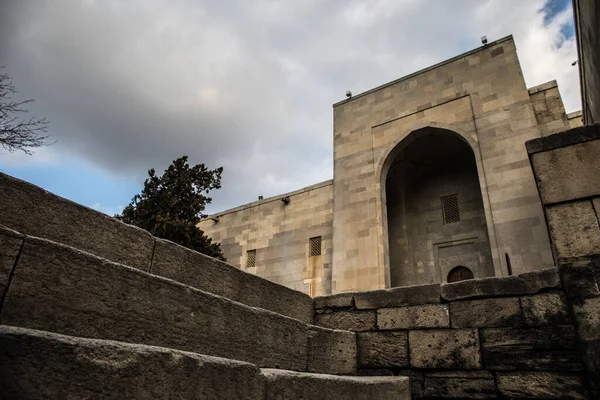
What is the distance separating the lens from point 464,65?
12.0m

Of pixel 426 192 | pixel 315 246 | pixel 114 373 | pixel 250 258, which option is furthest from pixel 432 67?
pixel 114 373

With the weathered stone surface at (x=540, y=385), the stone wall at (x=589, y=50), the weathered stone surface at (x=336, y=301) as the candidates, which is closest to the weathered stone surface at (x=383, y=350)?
the weathered stone surface at (x=336, y=301)

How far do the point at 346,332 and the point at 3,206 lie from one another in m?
3.08

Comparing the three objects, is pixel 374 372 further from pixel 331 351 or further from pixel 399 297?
pixel 399 297

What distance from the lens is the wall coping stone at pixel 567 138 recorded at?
366cm

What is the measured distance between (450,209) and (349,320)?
1001cm

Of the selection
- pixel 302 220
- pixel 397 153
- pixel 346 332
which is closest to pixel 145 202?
pixel 302 220

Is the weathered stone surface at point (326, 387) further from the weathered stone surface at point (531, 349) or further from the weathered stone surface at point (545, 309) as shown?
the weathered stone surface at point (545, 309)

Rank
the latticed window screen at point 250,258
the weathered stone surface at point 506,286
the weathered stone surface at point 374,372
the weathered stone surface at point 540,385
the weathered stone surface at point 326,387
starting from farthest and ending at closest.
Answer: the latticed window screen at point 250,258
the weathered stone surface at point 374,372
the weathered stone surface at point 506,286
the weathered stone surface at point 540,385
the weathered stone surface at point 326,387

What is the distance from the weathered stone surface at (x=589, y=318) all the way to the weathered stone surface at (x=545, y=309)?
11cm

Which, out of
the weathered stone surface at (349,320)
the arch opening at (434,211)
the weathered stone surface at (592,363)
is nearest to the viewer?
the weathered stone surface at (592,363)

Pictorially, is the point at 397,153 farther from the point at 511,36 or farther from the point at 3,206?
the point at 3,206

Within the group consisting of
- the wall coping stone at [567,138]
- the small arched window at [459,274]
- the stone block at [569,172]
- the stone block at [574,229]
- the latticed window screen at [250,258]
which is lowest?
the stone block at [574,229]

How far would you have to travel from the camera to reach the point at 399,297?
163 inches
